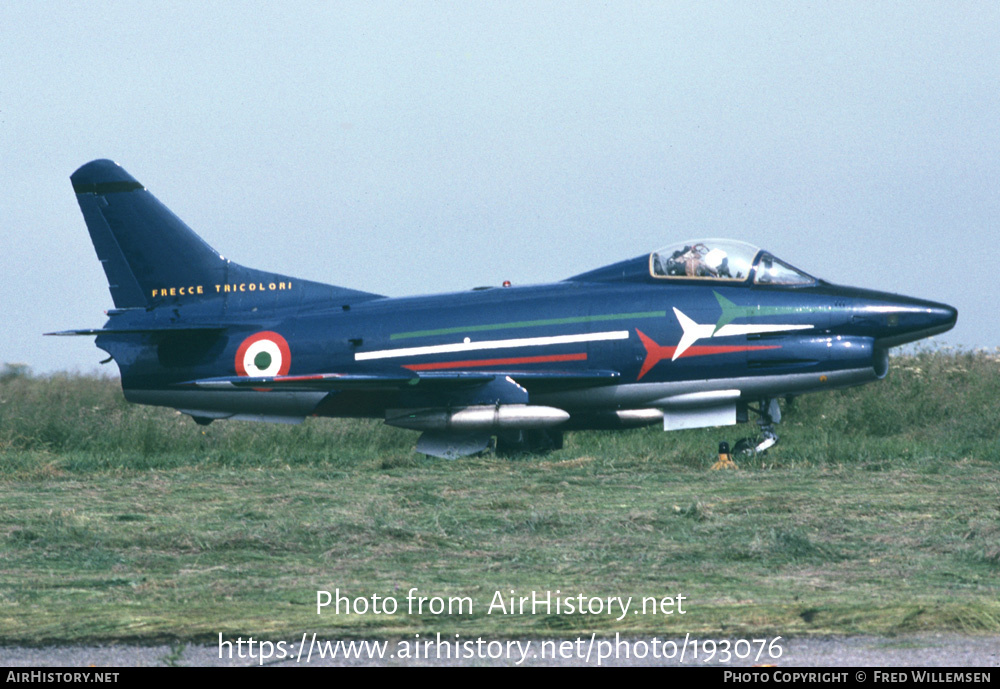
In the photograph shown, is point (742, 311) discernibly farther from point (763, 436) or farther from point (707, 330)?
point (763, 436)

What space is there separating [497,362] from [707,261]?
2.87m

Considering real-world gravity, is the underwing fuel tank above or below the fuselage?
below

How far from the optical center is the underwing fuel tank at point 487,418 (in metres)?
14.4

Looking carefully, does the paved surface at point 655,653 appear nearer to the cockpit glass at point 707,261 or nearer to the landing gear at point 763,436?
the landing gear at point 763,436

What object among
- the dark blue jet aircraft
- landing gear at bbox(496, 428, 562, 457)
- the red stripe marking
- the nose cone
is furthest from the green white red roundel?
the nose cone

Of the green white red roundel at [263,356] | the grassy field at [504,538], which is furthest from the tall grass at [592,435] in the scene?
the green white red roundel at [263,356]

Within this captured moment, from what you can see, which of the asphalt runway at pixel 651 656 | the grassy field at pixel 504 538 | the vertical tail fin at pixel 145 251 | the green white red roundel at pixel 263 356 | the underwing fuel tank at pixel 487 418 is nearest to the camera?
the asphalt runway at pixel 651 656

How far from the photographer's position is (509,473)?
12633 millimetres

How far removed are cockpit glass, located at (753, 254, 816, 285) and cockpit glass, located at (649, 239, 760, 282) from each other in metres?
0.13

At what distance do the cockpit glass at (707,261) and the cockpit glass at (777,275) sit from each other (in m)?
0.13

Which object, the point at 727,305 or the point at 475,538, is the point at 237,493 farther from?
the point at 727,305

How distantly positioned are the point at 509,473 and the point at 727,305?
3.64 m

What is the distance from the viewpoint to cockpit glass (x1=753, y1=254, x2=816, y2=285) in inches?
567

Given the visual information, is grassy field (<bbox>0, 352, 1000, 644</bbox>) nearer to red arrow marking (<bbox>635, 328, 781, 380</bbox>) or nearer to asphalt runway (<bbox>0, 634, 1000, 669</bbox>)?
asphalt runway (<bbox>0, 634, 1000, 669</bbox>)
